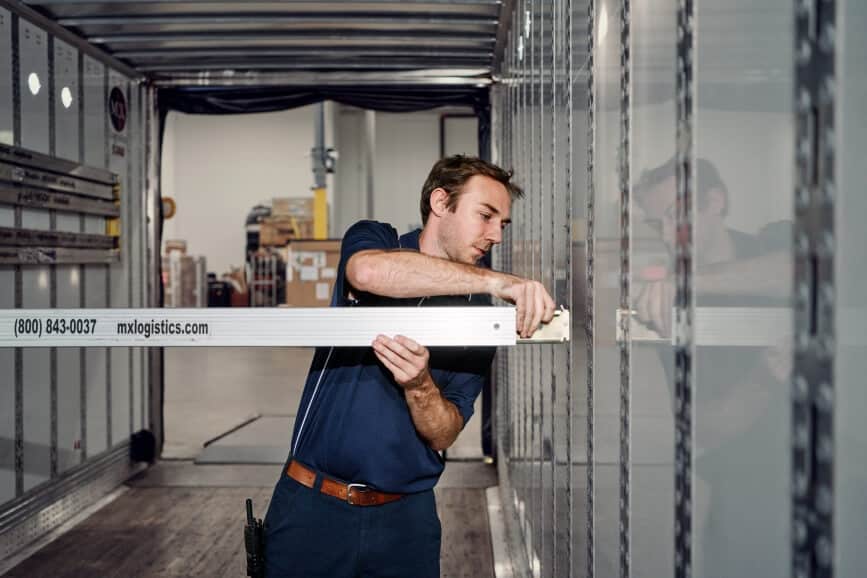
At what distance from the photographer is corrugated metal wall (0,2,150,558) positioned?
456 cm

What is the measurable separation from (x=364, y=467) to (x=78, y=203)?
12.6 feet

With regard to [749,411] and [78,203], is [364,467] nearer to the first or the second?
[749,411]

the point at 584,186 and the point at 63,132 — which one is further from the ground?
the point at 63,132

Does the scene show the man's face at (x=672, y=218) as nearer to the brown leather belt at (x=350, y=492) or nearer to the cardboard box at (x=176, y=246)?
the brown leather belt at (x=350, y=492)

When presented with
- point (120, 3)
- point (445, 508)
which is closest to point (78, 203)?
point (120, 3)

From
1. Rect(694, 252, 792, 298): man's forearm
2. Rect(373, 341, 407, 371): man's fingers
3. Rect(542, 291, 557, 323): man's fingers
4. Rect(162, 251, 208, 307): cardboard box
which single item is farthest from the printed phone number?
Rect(162, 251, 208, 307): cardboard box

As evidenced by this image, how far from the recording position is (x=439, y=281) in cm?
190

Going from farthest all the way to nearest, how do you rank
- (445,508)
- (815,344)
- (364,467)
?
(445,508) → (364,467) → (815,344)

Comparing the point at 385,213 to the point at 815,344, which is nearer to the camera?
the point at 815,344

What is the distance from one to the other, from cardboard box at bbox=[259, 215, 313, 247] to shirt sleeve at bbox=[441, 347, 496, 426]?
16.0 metres

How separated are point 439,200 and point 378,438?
73 centimetres

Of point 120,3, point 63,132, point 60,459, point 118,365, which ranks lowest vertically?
point 60,459

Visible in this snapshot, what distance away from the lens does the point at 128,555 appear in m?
4.71

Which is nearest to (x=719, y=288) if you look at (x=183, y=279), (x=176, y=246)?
(x=183, y=279)
